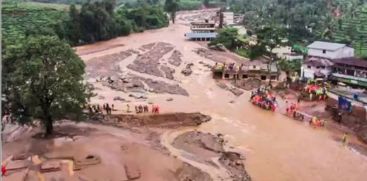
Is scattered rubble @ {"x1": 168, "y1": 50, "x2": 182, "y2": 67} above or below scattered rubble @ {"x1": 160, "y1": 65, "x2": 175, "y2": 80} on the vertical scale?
above

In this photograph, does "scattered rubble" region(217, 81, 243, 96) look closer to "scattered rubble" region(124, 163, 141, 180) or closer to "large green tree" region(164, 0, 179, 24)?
"scattered rubble" region(124, 163, 141, 180)

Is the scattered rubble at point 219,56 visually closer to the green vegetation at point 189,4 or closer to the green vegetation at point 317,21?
the green vegetation at point 317,21

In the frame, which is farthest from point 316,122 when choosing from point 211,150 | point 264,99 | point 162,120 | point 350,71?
point 350,71

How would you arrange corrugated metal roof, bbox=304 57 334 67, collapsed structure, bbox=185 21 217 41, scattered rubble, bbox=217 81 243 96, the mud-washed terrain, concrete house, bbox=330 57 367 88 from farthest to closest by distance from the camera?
collapsed structure, bbox=185 21 217 41 → corrugated metal roof, bbox=304 57 334 67 → concrete house, bbox=330 57 367 88 → scattered rubble, bbox=217 81 243 96 → the mud-washed terrain

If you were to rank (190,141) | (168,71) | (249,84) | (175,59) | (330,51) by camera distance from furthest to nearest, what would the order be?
(175,59) → (168,71) → (330,51) → (249,84) → (190,141)

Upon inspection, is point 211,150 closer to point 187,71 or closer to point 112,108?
point 112,108

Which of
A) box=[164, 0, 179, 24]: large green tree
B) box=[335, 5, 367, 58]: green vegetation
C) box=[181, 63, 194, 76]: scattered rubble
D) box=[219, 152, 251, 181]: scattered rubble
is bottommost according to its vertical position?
box=[219, 152, 251, 181]: scattered rubble

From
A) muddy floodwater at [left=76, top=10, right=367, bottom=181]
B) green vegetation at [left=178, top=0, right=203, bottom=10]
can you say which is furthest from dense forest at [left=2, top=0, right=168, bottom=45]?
green vegetation at [left=178, top=0, right=203, bottom=10]

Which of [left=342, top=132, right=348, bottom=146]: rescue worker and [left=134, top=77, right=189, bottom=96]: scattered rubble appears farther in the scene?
[left=134, top=77, right=189, bottom=96]: scattered rubble

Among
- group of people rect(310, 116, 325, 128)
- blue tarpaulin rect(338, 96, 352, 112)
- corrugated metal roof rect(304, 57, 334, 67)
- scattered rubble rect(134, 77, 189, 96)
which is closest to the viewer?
group of people rect(310, 116, 325, 128)
